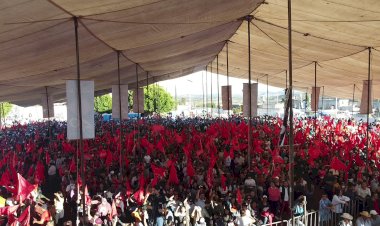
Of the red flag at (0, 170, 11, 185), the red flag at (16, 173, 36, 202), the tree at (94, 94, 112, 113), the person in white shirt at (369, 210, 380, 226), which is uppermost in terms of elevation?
the tree at (94, 94, 112, 113)

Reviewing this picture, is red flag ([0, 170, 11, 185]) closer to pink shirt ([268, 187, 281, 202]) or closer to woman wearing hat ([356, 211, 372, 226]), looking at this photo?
pink shirt ([268, 187, 281, 202])

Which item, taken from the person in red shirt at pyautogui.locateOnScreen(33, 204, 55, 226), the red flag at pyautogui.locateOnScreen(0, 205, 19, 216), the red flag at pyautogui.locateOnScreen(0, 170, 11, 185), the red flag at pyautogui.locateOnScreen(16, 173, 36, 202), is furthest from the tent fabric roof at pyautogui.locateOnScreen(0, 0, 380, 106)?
the person in red shirt at pyautogui.locateOnScreen(33, 204, 55, 226)

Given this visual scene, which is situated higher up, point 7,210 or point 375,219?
point 7,210

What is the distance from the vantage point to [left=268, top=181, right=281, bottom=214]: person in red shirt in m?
9.41

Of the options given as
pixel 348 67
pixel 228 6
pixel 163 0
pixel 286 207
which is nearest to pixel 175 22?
pixel 228 6

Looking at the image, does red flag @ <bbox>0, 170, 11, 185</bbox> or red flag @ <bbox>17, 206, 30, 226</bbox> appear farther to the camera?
red flag @ <bbox>0, 170, 11, 185</bbox>

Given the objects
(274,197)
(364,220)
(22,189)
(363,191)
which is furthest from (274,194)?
(22,189)

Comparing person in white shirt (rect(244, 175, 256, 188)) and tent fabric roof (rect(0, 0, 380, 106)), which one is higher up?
tent fabric roof (rect(0, 0, 380, 106))

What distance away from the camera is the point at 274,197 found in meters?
9.41

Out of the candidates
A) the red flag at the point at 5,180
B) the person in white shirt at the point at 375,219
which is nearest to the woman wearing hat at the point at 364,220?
the person in white shirt at the point at 375,219

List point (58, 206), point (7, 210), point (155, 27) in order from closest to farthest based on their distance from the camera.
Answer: point (7, 210) < point (58, 206) < point (155, 27)

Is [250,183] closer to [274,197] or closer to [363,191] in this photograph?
[274,197]

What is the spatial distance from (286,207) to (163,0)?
19.9 feet

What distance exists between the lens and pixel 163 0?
680cm
